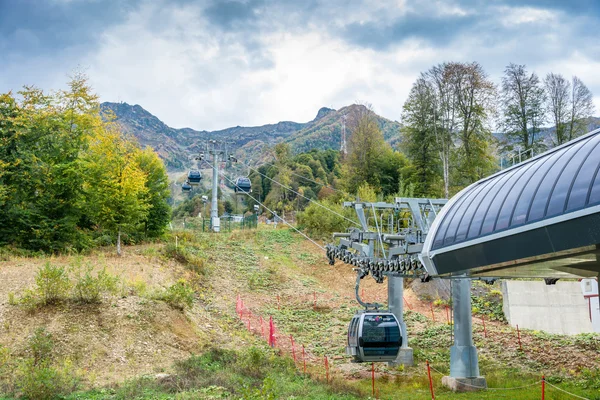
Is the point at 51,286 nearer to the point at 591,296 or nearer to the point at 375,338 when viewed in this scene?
the point at 375,338

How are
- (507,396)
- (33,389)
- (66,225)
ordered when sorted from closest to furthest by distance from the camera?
1. (33,389)
2. (507,396)
3. (66,225)

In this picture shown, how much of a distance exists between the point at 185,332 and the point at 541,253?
16.0 m

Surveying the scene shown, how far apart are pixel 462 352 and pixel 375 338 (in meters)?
3.19

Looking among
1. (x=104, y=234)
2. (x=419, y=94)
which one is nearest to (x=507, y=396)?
(x=104, y=234)

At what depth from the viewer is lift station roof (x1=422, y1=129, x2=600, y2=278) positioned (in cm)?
1033

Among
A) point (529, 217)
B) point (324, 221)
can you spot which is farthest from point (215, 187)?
point (529, 217)

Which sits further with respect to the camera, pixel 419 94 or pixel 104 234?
pixel 419 94

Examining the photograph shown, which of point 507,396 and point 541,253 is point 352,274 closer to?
point 507,396

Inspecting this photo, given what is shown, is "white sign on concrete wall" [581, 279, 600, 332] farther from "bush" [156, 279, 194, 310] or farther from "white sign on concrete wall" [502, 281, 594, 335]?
"bush" [156, 279, 194, 310]

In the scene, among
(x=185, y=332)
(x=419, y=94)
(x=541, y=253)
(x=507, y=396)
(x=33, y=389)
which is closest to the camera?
(x=541, y=253)

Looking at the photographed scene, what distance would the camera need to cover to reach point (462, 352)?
18797 mm

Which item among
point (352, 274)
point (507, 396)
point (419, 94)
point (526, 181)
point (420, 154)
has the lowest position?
point (507, 396)

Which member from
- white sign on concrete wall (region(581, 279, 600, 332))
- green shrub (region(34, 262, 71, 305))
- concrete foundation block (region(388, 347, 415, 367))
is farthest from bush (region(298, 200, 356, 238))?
green shrub (region(34, 262, 71, 305))

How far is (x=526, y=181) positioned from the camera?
12.7 meters
